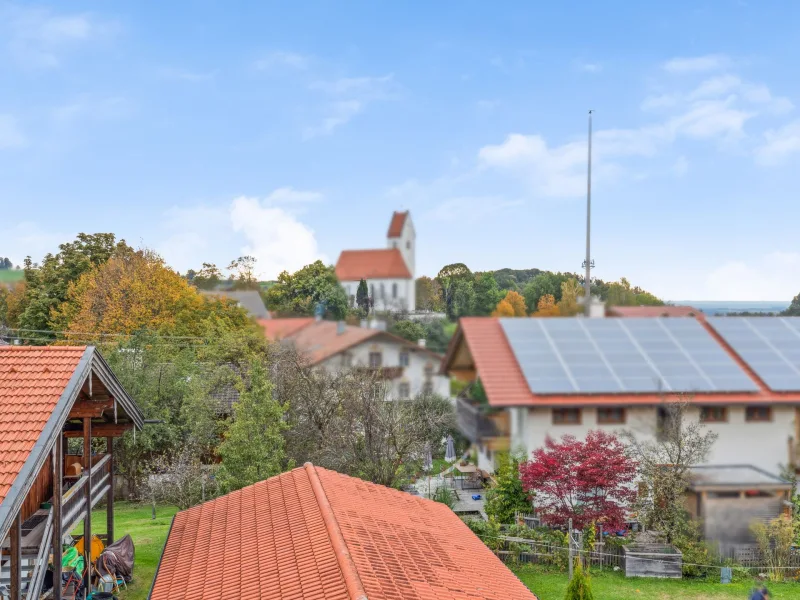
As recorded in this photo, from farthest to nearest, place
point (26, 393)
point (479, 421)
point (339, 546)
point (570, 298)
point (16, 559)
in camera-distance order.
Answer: point (570, 298), point (479, 421), point (339, 546), point (26, 393), point (16, 559)

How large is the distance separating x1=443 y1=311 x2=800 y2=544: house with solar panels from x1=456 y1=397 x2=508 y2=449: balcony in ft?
0.05

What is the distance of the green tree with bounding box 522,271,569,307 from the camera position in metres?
7.18

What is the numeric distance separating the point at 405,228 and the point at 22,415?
183 inches

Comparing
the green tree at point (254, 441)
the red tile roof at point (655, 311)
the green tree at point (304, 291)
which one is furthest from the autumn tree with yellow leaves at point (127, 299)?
the red tile roof at point (655, 311)

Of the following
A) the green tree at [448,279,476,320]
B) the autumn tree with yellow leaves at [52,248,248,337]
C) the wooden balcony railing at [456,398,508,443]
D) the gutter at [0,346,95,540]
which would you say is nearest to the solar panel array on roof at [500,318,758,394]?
the green tree at [448,279,476,320]

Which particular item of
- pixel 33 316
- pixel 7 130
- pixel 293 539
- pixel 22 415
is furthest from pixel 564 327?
pixel 33 316

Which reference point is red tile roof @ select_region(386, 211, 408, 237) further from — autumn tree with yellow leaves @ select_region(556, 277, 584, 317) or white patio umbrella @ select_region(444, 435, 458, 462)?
white patio umbrella @ select_region(444, 435, 458, 462)

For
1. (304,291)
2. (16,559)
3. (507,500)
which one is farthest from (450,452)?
(16,559)

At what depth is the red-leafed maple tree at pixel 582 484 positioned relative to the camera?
10750mm

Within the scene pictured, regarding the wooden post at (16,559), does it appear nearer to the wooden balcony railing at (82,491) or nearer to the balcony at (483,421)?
the wooden balcony railing at (82,491)

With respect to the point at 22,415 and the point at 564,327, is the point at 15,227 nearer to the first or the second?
the point at 22,415

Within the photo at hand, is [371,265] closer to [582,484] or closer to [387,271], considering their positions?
[387,271]

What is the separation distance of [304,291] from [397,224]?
1.53m

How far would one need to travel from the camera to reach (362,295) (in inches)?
283
